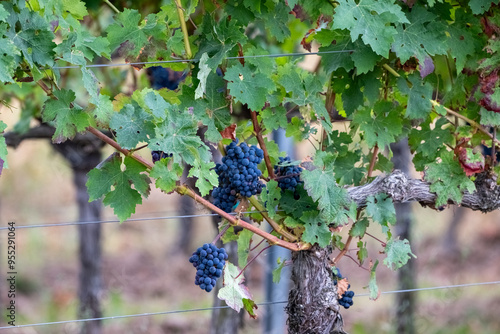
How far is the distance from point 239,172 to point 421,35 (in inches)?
29.9

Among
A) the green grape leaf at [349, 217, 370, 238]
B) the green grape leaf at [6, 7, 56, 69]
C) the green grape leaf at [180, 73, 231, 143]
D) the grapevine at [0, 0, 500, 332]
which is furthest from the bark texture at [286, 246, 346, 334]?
the green grape leaf at [6, 7, 56, 69]

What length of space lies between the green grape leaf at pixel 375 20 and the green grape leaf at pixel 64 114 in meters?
0.84

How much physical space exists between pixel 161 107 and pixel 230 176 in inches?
13.8

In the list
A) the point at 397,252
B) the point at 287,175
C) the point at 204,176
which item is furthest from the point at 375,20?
the point at 397,252

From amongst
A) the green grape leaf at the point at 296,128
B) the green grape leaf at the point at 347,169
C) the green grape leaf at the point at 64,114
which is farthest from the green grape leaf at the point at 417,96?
the green grape leaf at the point at 64,114

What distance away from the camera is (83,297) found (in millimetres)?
5031

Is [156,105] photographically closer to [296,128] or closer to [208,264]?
[208,264]

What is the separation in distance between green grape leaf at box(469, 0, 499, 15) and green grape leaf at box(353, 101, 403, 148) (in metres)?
0.42

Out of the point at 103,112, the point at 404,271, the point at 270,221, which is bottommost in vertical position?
the point at 404,271

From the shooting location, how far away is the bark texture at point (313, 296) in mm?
2279

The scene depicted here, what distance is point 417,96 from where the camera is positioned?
2.25m

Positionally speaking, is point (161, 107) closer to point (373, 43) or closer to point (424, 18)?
point (373, 43)

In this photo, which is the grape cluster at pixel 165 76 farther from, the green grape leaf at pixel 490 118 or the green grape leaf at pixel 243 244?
the green grape leaf at pixel 490 118

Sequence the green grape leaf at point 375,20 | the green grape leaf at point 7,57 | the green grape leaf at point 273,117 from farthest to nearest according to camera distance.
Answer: the green grape leaf at point 273,117 → the green grape leaf at point 375,20 → the green grape leaf at point 7,57
